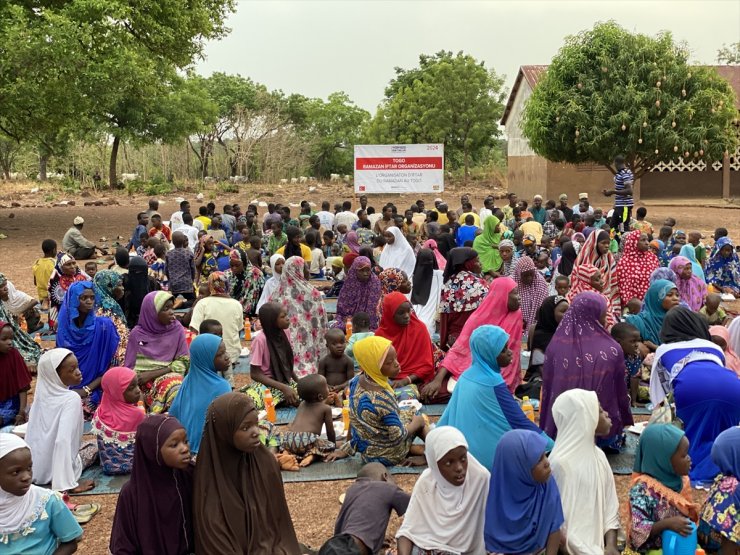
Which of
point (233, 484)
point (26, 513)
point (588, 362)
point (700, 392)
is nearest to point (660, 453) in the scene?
point (700, 392)

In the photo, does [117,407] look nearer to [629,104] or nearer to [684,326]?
[684,326]

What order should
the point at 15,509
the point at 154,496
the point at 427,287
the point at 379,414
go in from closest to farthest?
the point at 15,509 < the point at 154,496 < the point at 379,414 < the point at 427,287

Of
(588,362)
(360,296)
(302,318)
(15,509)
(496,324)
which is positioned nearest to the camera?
(15,509)

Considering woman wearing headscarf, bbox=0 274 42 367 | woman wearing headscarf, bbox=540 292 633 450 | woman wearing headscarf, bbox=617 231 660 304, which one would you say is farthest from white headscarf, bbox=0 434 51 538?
woman wearing headscarf, bbox=617 231 660 304

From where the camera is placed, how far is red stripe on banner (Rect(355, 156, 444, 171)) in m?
23.6

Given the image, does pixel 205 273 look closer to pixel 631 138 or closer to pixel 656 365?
pixel 656 365

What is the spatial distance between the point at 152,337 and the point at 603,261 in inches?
177

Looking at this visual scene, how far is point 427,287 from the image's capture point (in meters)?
9.25

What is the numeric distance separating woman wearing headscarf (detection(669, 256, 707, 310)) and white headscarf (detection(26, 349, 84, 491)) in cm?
581

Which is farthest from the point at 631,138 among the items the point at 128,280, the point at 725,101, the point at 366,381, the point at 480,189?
the point at 366,381

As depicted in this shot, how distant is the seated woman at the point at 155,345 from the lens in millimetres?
6512

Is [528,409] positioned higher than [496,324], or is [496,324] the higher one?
[496,324]

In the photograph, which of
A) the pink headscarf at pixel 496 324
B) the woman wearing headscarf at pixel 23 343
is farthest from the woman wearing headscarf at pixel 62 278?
the pink headscarf at pixel 496 324

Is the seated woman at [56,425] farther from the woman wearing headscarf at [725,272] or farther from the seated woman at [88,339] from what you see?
the woman wearing headscarf at [725,272]
